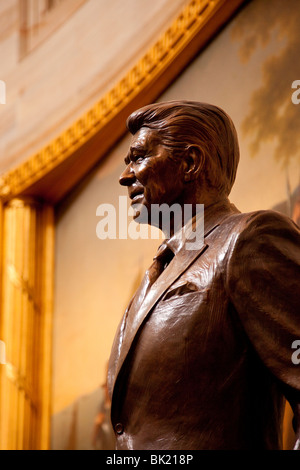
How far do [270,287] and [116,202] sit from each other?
11.9 feet

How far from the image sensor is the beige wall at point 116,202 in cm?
548

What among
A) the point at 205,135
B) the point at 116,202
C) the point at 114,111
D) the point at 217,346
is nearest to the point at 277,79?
the point at 114,111

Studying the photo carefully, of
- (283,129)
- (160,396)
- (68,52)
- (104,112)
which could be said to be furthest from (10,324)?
(160,396)

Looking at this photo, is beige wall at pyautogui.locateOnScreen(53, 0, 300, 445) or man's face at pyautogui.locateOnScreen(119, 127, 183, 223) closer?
man's face at pyautogui.locateOnScreen(119, 127, 183, 223)

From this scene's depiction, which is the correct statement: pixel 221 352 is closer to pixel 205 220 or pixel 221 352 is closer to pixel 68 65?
pixel 205 220

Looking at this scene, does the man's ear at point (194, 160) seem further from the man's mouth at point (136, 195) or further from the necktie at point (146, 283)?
the necktie at point (146, 283)

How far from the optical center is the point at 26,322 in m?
6.95

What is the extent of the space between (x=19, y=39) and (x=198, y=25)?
7.45ft

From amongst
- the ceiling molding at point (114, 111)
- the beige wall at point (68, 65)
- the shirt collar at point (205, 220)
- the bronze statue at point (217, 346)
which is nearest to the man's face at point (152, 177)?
the shirt collar at point (205, 220)

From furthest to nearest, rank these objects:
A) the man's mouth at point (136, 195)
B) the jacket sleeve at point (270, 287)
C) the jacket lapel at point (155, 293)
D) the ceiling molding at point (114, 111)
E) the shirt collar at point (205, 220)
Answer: the ceiling molding at point (114, 111)
the man's mouth at point (136, 195)
the shirt collar at point (205, 220)
the jacket lapel at point (155, 293)
the jacket sleeve at point (270, 287)

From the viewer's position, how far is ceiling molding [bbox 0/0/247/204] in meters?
6.12

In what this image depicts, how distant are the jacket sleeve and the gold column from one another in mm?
3887

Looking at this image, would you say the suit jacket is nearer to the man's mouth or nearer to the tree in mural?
the man's mouth

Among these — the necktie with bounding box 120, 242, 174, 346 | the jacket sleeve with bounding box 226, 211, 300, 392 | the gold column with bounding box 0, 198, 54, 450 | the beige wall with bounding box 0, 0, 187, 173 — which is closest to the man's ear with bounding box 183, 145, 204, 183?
the necktie with bounding box 120, 242, 174, 346
